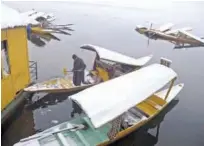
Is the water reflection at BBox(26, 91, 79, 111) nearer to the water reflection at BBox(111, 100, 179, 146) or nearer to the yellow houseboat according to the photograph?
the yellow houseboat

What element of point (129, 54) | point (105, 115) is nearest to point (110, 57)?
point (105, 115)

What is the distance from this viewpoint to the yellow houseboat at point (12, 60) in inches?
366

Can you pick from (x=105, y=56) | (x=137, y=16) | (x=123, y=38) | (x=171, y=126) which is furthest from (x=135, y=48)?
(x=137, y=16)

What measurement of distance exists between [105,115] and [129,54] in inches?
510

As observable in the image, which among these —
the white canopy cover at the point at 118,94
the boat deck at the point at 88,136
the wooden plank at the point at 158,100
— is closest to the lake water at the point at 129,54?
the wooden plank at the point at 158,100

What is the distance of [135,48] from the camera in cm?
2184

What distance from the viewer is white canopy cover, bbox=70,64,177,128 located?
24.7 feet

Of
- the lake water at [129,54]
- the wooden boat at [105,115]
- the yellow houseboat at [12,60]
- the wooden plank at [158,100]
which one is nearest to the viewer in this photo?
the wooden boat at [105,115]

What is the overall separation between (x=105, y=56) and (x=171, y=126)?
4.29 metres

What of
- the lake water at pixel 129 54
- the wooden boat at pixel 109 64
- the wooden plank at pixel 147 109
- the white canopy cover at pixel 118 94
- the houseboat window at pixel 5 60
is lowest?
the lake water at pixel 129 54

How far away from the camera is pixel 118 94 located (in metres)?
8.51

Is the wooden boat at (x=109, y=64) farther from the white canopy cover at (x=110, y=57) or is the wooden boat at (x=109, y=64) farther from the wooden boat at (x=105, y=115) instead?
the wooden boat at (x=105, y=115)

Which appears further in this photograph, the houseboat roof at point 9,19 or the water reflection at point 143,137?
the water reflection at point 143,137

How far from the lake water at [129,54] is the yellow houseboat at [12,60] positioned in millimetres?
953
